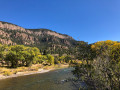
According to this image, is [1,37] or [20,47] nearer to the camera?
[20,47]

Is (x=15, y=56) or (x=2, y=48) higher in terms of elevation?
(x=2, y=48)

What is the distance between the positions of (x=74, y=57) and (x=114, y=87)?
5.17 m

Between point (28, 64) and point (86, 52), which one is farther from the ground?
point (86, 52)

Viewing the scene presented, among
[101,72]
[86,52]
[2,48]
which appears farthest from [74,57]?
[2,48]

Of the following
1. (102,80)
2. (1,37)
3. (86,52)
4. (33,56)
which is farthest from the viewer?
(1,37)

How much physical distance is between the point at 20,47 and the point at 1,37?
174 metres

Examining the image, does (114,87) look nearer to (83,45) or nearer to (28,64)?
(83,45)

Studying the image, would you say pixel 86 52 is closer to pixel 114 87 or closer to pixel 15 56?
pixel 114 87

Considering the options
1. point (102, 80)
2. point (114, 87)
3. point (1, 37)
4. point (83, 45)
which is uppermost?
point (1, 37)

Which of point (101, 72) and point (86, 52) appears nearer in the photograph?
point (101, 72)

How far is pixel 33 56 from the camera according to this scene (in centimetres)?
5050

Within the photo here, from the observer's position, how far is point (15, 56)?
43031mm

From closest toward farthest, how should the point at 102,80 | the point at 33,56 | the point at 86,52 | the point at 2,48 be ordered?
1. the point at 102,80
2. the point at 86,52
3. the point at 2,48
4. the point at 33,56

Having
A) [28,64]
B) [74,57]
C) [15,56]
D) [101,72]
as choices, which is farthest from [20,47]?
[101,72]
